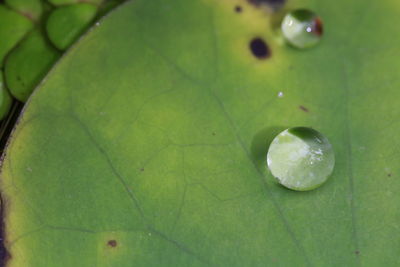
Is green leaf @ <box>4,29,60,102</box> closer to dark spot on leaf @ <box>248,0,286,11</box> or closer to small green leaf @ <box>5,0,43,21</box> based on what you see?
small green leaf @ <box>5,0,43,21</box>

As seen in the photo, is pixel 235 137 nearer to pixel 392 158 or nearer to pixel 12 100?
pixel 392 158

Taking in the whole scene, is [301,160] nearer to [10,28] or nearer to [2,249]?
[2,249]

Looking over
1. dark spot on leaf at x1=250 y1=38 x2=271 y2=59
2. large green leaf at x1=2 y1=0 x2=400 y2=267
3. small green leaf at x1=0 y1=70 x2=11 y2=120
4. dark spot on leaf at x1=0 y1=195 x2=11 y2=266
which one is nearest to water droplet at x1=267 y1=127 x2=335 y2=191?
large green leaf at x1=2 y1=0 x2=400 y2=267

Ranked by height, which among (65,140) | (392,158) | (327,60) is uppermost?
(65,140)

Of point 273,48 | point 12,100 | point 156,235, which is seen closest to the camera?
point 156,235

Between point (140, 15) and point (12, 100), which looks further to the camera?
point (12, 100)

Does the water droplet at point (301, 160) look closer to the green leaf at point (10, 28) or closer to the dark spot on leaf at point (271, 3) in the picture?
the dark spot on leaf at point (271, 3)

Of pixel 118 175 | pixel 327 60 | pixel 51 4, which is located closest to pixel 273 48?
pixel 327 60
